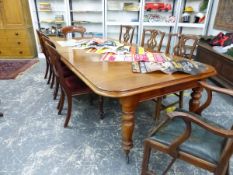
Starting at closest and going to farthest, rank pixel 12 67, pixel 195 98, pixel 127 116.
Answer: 1. pixel 127 116
2. pixel 195 98
3. pixel 12 67

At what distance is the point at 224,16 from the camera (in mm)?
3291

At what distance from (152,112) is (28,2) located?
3948 millimetres

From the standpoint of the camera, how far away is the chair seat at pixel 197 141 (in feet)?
3.20

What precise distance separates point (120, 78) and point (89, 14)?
Answer: 3.65 metres

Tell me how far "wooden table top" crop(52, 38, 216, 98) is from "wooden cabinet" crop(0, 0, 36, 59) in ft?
10.7

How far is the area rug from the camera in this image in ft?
10.7

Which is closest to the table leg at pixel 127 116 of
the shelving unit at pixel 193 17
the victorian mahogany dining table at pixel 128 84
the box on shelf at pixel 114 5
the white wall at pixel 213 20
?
the victorian mahogany dining table at pixel 128 84

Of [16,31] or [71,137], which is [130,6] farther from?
[71,137]

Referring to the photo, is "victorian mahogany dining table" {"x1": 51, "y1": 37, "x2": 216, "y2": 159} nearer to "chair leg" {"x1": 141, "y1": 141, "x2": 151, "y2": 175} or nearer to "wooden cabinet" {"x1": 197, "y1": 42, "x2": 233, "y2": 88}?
"chair leg" {"x1": 141, "y1": 141, "x2": 151, "y2": 175}

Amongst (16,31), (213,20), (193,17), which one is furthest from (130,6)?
(16,31)

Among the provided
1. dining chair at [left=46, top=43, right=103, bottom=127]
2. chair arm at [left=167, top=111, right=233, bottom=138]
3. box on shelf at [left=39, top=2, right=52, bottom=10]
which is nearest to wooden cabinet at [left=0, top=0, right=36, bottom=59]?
box on shelf at [left=39, top=2, right=52, bottom=10]

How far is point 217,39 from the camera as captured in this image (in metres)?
3.06

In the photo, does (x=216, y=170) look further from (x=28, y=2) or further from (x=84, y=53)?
(x=28, y=2)

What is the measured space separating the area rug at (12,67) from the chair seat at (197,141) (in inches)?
117
